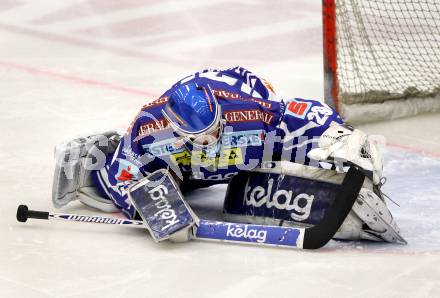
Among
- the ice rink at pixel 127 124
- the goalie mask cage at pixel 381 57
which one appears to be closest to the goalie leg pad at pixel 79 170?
the ice rink at pixel 127 124

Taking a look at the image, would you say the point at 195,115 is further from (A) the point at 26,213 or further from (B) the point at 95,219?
(A) the point at 26,213

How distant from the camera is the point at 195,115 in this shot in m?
3.82

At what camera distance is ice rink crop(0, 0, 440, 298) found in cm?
361

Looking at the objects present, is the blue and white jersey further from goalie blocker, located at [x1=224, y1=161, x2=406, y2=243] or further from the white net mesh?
the white net mesh

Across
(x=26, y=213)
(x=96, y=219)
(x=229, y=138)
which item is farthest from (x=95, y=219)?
(x=229, y=138)

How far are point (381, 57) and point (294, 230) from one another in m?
2.54

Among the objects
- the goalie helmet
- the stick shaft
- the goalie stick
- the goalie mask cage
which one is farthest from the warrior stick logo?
the goalie mask cage

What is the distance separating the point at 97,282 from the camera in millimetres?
3623

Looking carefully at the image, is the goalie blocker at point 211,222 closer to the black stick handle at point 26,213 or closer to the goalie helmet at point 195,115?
the goalie helmet at point 195,115

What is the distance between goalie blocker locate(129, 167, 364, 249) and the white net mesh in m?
1.90

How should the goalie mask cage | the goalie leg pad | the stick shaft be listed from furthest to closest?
the goalie mask cage < the goalie leg pad < the stick shaft

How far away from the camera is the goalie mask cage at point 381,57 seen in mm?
5695

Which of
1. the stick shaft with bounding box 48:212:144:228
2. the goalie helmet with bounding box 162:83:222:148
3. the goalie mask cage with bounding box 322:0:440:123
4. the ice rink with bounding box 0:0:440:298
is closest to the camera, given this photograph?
the ice rink with bounding box 0:0:440:298

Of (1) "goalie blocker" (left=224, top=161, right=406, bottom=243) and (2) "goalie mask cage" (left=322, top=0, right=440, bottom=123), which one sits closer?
(1) "goalie blocker" (left=224, top=161, right=406, bottom=243)
